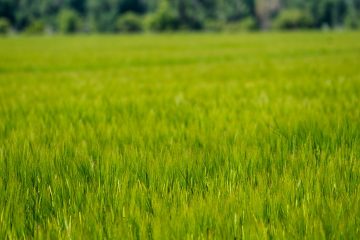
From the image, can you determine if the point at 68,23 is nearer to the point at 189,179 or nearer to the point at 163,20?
the point at 163,20

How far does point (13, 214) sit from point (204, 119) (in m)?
2.09

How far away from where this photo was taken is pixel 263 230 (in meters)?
1.36

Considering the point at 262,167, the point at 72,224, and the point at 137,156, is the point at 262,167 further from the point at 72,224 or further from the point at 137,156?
the point at 72,224

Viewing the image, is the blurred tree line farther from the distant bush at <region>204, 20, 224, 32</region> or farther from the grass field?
the grass field

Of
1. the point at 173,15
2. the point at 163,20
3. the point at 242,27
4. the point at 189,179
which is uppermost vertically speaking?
the point at 189,179

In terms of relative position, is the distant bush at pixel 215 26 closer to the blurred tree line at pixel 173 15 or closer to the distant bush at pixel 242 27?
the blurred tree line at pixel 173 15

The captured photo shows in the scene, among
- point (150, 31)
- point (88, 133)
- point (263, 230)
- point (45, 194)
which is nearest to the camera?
point (263, 230)

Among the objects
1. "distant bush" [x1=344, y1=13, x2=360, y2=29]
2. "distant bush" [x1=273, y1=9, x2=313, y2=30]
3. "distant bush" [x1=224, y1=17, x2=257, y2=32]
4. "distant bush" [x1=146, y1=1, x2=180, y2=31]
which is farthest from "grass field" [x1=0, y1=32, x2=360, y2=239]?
"distant bush" [x1=344, y1=13, x2=360, y2=29]

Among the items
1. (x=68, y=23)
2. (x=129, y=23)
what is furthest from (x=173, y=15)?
(x=68, y=23)

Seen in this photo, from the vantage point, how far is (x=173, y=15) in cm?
10300

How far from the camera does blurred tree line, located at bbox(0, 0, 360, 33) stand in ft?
349

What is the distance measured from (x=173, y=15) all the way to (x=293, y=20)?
31.6 m

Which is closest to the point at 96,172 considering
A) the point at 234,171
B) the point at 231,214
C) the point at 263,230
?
the point at 234,171

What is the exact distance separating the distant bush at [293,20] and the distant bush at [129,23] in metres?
37.9
